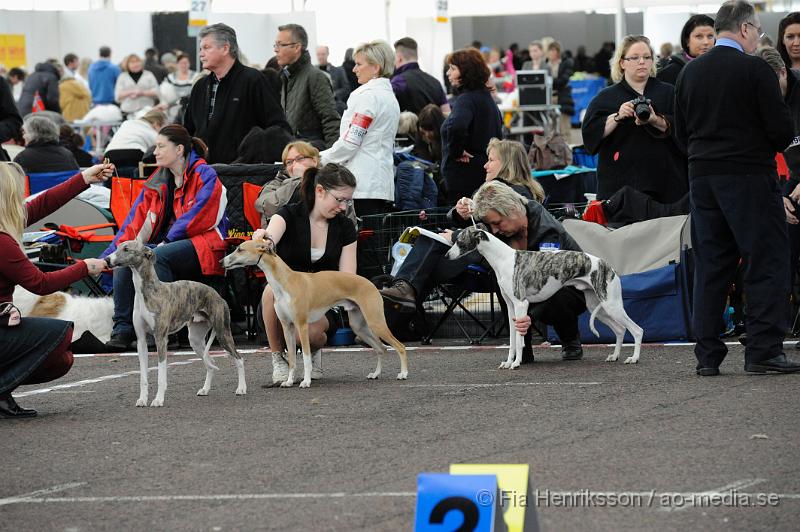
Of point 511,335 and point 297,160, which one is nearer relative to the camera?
point 511,335

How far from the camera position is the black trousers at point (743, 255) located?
7.34m

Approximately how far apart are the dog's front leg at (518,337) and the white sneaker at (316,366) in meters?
1.24

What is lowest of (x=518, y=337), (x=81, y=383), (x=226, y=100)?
(x=81, y=383)

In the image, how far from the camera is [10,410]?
278 inches

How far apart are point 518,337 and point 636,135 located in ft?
7.10

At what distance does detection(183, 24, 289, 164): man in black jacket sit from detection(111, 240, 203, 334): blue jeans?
5.30 ft

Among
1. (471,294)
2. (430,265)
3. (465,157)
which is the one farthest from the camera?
(465,157)

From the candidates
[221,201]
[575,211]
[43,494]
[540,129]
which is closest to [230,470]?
[43,494]

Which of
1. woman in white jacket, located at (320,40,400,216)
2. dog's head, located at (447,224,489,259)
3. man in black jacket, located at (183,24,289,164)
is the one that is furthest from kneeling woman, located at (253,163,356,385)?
man in black jacket, located at (183,24,289,164)

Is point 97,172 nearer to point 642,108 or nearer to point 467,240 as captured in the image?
point 467,240

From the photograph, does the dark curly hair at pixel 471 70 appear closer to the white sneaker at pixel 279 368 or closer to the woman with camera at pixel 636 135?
the woman with camera at pixel 636 135

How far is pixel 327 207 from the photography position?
8.25 meters

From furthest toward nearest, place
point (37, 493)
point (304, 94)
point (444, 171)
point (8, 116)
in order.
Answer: point (8, 116) → point (304, 94) → point (444, 171) → point (37, 493)

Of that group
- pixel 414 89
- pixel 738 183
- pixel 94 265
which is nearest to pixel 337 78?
pixel 414 89
